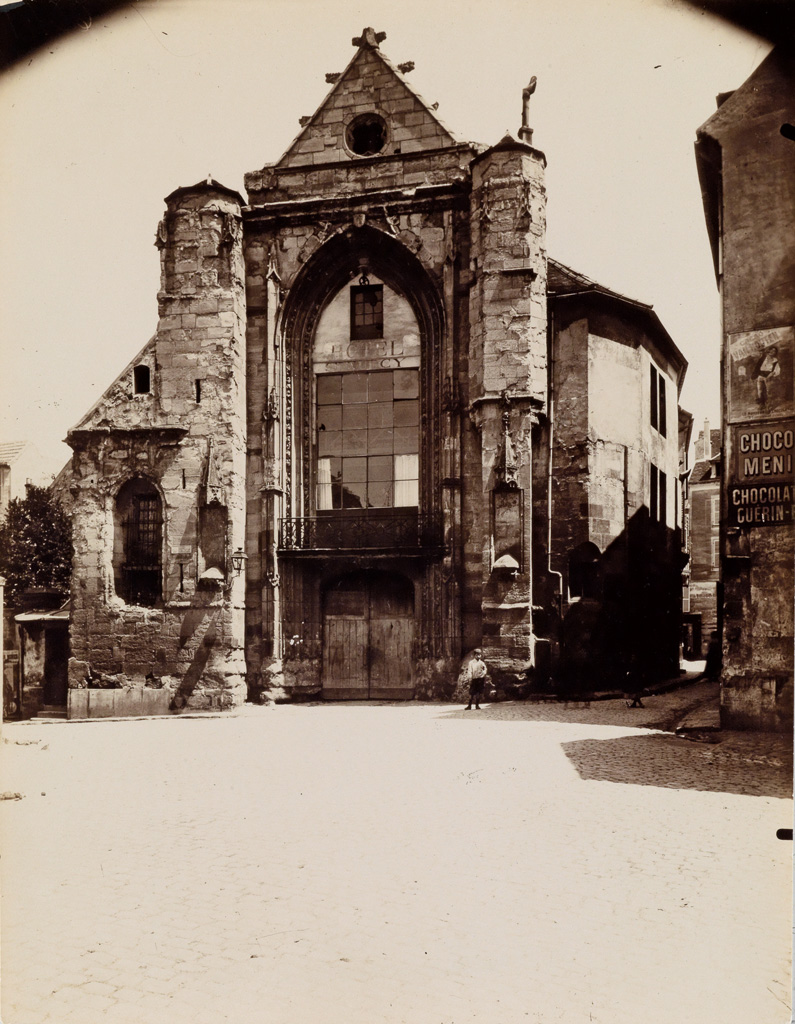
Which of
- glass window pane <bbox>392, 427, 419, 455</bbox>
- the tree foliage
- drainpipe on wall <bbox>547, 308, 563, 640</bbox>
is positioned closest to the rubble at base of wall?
drainpipe on wall <bbox>547, 308, 563, 640</bbox>

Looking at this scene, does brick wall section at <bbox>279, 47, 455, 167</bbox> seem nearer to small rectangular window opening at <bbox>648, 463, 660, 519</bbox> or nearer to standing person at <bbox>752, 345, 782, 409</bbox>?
small rectangular window opening at <bbox>648, 463, 660, 519</bbox>

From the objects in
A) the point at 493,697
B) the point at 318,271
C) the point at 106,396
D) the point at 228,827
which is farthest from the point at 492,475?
the point at 228,827

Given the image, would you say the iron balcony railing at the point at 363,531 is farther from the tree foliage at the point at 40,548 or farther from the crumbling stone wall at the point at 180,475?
the tree foliage at the point at 40,548

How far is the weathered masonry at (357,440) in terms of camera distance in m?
16.0

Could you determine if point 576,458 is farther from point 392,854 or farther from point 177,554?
point 392,854

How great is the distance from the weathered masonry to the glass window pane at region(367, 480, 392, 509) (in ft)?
0.14

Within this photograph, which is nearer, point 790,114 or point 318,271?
point 790,114

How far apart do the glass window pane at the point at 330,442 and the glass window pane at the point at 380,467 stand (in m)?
0.69

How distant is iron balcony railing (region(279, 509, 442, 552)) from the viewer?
54.8 ft

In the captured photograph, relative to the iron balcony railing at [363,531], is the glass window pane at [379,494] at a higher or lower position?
higher

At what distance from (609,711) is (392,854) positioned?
27.9ft

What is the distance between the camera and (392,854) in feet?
20.2

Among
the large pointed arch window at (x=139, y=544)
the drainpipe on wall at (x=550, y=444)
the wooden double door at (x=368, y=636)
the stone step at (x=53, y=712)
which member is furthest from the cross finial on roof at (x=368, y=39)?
the stone step at (x=53, y=712)

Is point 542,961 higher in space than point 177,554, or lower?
lower
